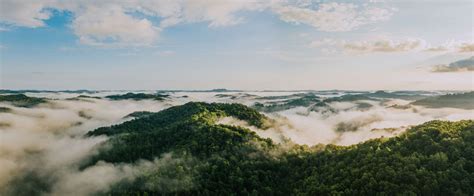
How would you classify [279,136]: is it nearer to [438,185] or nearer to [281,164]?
[281,164]

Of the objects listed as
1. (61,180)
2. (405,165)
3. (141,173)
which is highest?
(405,165)

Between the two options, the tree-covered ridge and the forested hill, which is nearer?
the tree-covered ridge

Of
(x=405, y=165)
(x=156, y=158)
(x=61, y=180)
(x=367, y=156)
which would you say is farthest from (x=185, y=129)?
(x=405, y=165)

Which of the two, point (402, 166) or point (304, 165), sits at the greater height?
point (402, 166)

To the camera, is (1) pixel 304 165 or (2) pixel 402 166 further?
(1) pixel 304 165

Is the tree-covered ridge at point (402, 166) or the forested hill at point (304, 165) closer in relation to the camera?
the tree-covered ridge at point (402, 166)

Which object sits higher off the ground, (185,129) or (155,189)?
(185,129)

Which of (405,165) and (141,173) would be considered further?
(141,173)

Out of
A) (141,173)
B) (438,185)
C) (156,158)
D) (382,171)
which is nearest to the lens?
(438,185)
